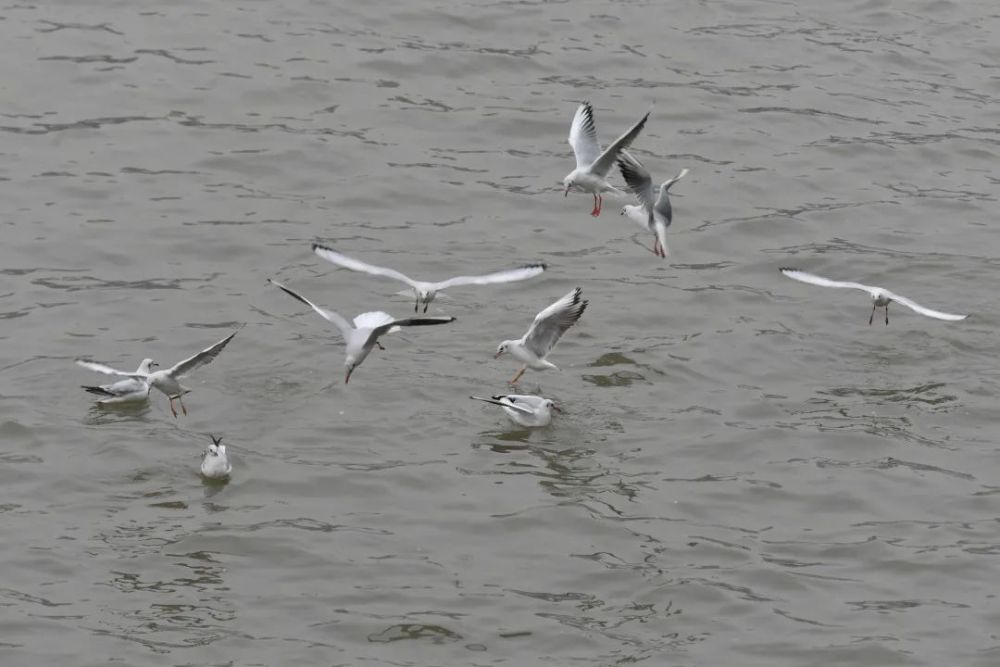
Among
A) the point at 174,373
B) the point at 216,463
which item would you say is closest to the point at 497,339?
the point at 174,373

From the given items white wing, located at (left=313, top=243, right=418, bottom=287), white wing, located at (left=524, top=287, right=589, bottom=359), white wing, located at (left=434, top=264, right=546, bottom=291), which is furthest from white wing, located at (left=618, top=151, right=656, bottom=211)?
white wing, located at (left=313, top=243, right=418, bottom=287)

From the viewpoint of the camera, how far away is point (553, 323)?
1670 centimetres

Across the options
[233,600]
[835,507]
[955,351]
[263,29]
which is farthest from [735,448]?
[263,29]

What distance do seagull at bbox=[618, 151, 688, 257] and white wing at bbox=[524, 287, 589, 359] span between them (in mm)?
1827

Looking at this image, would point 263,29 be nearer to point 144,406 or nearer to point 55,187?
point 55,187

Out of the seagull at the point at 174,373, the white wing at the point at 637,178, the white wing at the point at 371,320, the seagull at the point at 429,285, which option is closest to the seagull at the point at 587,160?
the white wing at the point at 637,178

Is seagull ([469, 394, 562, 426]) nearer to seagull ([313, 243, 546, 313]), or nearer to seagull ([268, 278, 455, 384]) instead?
seagull ([313, 243, 546, 313])

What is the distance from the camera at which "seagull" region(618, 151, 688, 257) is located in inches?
715

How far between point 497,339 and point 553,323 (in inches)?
56.8

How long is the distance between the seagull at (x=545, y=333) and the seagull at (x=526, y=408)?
739mm

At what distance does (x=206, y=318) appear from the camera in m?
18.0

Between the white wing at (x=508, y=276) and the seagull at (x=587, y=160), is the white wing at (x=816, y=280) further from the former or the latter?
the white wing at (x=508, y=276)

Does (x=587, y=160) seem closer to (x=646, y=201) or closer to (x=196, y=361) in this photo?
(x=646, y=201)

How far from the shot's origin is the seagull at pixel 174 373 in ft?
50.2
